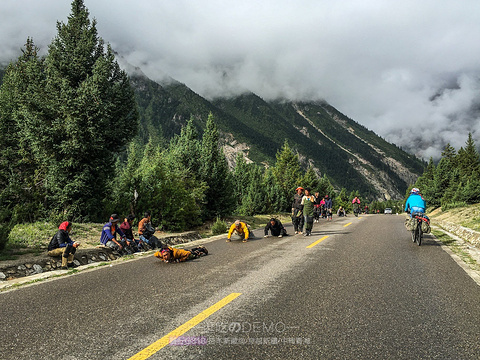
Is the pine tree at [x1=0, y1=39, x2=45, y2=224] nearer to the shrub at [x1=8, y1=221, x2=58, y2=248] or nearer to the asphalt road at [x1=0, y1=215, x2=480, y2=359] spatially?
the shrub at [x1=8, y1=221, x2=58, y2=248]

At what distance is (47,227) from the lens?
1295 cm

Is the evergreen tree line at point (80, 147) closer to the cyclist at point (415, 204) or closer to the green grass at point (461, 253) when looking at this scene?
the cyclist at point (415, 204)

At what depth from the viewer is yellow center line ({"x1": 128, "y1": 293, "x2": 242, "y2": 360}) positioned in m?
3.12

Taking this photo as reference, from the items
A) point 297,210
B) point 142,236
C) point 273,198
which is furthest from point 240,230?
point 273,198

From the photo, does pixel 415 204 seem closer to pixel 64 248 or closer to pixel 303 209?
pixel 303 209

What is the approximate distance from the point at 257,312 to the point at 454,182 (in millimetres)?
49428

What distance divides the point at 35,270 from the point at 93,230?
587 centimetres

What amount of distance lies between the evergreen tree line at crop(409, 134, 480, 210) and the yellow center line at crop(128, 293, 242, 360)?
33.4 metres

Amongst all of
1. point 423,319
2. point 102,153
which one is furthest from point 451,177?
point 423,319

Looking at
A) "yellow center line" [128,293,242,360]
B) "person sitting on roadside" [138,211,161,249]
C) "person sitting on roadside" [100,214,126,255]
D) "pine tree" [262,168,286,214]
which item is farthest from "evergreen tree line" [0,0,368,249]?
"pine tree" [262,168,286,214]

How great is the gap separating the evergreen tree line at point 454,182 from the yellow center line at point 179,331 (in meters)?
33.4

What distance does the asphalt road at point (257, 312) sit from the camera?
321cm

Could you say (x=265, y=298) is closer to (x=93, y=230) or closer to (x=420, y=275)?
(x=420, y=275)

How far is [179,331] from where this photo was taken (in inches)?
143
